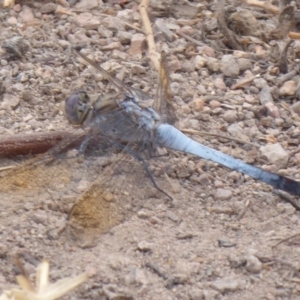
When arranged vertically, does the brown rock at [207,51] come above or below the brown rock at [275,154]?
above

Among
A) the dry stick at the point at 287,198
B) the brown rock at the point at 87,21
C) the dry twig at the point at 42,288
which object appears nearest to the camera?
the dry twig at the point at 42,288

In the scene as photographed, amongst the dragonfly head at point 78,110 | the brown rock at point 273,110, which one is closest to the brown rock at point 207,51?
the brown rock at point 273,110

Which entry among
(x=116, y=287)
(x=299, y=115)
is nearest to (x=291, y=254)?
(x=116, y=287)

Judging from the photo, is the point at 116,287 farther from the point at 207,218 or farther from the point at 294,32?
the point at 294,32

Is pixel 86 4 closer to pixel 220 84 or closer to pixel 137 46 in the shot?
pixel 137 46

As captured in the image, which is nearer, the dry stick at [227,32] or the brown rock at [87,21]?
the dry stick at [227,32]

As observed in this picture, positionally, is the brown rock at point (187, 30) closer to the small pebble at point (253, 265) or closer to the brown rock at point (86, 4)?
the brown rock at point (86, 4)

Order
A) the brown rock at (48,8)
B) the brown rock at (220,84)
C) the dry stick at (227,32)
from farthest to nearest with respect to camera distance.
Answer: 1. the brown rock at (48,8)
2. the dry stick at (227,32)
3. the brown rock at (220,84)
